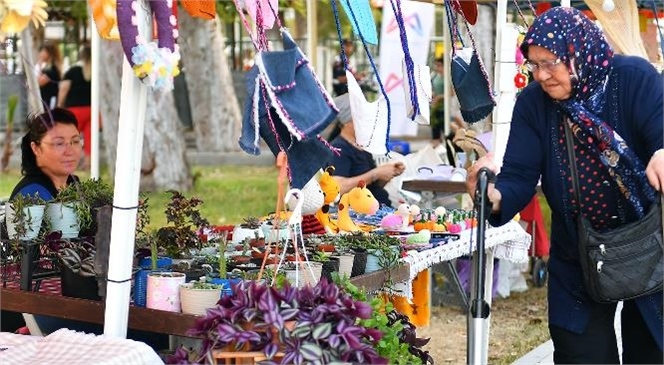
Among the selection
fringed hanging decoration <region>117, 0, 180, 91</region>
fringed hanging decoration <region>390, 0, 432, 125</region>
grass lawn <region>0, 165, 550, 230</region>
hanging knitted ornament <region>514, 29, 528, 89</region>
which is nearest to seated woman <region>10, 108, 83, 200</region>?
fringed hanging decoration <region>390, 0, 432, 125</region>

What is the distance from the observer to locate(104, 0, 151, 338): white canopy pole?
325cm

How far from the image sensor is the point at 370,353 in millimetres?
3143

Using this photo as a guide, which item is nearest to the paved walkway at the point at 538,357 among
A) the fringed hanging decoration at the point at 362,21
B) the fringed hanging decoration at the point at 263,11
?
the fringed hanging decoration at the point at 362,21

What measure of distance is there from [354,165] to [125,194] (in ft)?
11.3

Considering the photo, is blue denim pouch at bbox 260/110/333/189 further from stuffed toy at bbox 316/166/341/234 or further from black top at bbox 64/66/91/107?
black top at bbox 64/66/91/107

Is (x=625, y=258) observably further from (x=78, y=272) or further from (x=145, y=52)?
(x=78, y=272)

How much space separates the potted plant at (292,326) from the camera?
10.2 ft

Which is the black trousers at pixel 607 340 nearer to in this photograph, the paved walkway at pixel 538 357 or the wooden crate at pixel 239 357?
the wooden crate at pixel 239 357

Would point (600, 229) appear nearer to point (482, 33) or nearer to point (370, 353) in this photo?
point (370, 353)

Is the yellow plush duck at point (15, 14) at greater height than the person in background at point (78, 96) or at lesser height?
greater

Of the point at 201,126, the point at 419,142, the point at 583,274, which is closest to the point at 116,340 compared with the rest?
the point at 583,274

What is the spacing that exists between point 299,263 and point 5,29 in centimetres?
144

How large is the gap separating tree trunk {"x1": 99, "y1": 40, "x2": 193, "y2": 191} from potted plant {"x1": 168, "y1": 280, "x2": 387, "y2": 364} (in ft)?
33.9

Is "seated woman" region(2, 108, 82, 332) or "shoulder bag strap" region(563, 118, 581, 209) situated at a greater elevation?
"shoulder bag strap" region(563, 118, 581, 209)
